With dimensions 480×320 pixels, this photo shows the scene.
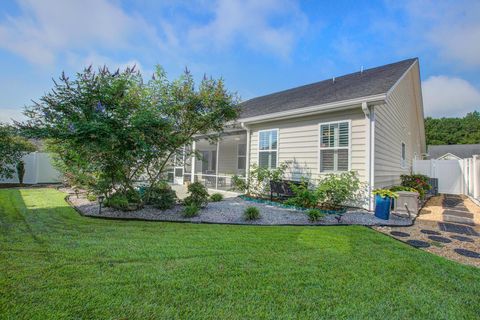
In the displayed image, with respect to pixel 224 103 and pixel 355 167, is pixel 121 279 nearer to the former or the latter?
pixel 224 103

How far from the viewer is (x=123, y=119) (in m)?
5.58

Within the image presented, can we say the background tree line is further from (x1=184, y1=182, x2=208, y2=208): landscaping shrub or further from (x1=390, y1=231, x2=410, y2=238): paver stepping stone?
(x1=184, y1=182, x2=208, y2=208): landscaping shrub

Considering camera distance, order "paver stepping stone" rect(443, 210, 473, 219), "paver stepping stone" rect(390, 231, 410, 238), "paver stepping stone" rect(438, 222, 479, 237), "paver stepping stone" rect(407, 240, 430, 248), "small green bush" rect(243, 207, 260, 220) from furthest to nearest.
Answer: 1. "paver stepping stone" rect(443, 210, 473, 219)
2. "small green bush" rect(243, 207, 260, 220)
3. "paver stepping stone" rect(438, 222, 479, 237)
4. "paver stepping stone" rect(390, 231, 410, 238)
5. "paver stepping stone" rect(407, 240, 430, 248)

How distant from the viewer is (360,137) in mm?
6785

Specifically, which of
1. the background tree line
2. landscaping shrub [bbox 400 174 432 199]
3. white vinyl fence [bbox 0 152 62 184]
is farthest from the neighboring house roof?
white vinyl fence [bbox 0 152 62 184]

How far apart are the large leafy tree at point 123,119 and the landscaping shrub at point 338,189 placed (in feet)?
11.3

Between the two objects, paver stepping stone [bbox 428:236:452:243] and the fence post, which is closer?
paver stepping stone [bbox 428:236:452:243]

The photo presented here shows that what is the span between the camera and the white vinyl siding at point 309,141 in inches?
268

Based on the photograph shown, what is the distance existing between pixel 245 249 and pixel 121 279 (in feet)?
5.61

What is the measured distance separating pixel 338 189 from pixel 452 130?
56.9m

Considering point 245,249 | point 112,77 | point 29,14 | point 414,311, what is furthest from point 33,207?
point 414,311

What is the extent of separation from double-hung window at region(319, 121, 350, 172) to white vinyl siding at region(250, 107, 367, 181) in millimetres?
123

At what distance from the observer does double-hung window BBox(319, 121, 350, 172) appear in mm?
7082

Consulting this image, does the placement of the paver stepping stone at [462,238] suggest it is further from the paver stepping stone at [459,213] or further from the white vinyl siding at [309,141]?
the paver stepping stone at [459,213]
